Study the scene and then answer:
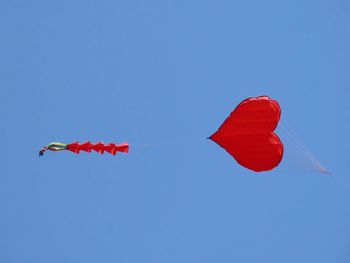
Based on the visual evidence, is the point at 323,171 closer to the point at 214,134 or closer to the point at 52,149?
the point at 214,134

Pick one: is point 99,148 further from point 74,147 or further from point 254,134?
point 254,134

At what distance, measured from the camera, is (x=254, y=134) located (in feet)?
55.2

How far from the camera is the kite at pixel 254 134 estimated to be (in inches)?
661

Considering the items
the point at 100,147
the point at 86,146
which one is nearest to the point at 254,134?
the point at 100,147

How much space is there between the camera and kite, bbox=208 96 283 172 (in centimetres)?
1678

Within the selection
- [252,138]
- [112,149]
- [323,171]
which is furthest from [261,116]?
[112,149]

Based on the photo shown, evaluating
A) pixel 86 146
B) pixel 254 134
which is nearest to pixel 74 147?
pixel 86 146

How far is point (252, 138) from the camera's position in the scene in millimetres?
16844

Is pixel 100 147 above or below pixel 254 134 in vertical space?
below

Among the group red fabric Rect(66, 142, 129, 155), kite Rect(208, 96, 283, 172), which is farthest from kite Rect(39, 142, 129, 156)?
kite Rect(208, 96, 283, 172)

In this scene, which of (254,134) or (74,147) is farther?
(254,134)

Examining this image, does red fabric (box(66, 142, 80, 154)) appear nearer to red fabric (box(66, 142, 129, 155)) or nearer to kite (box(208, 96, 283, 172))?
red fabric (box(66, 142, 129, 155))

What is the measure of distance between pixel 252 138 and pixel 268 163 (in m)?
1.11

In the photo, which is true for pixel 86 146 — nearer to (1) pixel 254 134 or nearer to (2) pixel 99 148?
(2) pixel 99 148
